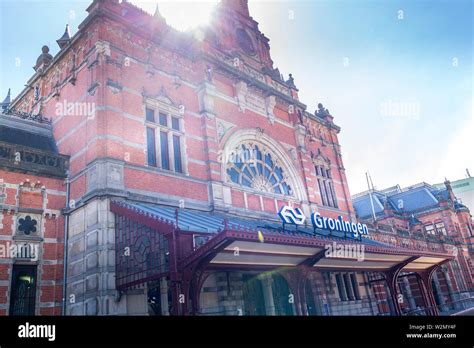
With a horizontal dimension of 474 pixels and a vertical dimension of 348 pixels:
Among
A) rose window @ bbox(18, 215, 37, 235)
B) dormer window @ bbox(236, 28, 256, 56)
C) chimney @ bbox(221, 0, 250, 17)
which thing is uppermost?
chimney @ bbox(221, 0, 250, 17)

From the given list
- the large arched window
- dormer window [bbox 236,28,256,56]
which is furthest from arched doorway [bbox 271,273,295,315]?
dormer window [bbox 236,28,256,56]

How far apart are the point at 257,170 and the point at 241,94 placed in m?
3.93

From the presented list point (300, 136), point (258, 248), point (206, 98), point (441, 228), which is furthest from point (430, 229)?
point (258, 248)

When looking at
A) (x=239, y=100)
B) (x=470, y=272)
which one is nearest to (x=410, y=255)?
(x=239, y=100)

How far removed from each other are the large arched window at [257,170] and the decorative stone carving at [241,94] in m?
1.96

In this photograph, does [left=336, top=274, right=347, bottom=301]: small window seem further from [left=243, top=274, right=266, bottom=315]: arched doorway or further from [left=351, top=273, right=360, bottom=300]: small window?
[left=243, top=274, right=266, bottom=315]: arched doorway

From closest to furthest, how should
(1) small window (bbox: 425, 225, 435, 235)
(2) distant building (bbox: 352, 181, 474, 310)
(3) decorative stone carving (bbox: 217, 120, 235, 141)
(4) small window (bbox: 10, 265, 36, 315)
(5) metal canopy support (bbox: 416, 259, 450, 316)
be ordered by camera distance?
(4) small window (bbox: 10, 265, 36, 315), (5) metal canopy support (bbox: 416, 259, 450, 316), (3) decorative stone carving (bbox: 217, 120, 235, 141), (2) distant building (bbox: 352, 181, 474, 310), (1) small window (bbox: 425, 225, 435, 235)

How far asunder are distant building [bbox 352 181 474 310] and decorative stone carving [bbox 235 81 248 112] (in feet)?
53.2

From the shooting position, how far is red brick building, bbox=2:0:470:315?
10.4 meters

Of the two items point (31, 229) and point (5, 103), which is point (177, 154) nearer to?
point (31, 229)

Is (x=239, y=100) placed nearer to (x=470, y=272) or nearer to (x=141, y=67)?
(x=141, y=67)

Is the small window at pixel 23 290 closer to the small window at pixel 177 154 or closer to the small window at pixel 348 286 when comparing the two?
the small window at pixel 177 154
